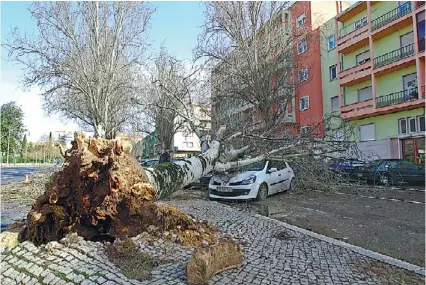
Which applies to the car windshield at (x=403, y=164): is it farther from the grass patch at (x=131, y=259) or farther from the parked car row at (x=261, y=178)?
the grass patch at (x=131, y=259)

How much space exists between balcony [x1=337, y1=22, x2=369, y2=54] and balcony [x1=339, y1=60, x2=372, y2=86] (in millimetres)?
1747

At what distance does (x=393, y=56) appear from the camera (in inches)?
851

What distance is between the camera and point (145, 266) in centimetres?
378

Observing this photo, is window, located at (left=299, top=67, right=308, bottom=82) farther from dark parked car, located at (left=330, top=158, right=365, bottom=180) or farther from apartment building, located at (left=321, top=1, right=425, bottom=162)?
dark parked car, located at (left=330, top=158, right=365, bottom=180)

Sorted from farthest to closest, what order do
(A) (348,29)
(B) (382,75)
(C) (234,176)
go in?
(A) (348,29) → (B) (382,75) → (C) (234,176)

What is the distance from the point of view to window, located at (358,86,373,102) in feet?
79.0

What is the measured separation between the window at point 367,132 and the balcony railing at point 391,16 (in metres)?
6.81

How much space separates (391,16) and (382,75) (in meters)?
3.83

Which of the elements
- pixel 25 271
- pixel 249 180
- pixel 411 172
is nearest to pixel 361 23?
pixel 411 172

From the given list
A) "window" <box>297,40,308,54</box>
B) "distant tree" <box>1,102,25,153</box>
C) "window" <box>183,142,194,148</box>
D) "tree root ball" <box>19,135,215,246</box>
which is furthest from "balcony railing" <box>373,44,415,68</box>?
"distant tree" <box>1,102,25,153</box>

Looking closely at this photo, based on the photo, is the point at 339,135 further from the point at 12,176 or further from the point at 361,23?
the point at 12,176

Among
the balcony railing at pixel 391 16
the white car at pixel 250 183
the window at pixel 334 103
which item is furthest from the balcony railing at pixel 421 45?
the white car at pixel 250 183

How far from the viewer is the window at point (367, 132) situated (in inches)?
925

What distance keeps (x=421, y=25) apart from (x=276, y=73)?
362 inches
